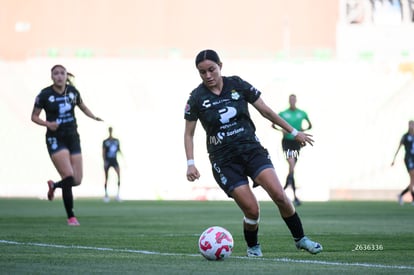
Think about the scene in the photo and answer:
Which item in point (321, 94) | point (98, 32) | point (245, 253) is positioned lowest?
point (245, 253)

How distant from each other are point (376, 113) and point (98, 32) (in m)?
21.1

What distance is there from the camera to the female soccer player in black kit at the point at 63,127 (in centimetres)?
1706

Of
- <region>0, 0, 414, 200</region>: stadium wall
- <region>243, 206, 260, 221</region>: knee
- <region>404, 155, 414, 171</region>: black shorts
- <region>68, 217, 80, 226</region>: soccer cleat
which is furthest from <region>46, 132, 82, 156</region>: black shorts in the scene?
<region>0, 0, 414, 200</region>: stadium wall

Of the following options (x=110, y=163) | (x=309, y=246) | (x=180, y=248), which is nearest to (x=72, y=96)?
(x=180, y=248)

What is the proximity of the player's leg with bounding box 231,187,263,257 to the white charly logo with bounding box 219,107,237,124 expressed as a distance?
2.14 feet

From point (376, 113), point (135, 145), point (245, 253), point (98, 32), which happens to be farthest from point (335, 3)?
point (245, 253)

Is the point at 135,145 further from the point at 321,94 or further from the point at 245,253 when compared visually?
the point at 245,253

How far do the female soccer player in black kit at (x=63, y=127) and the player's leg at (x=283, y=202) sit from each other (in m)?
6.47

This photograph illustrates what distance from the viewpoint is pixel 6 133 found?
167 feet

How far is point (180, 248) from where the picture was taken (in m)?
12.1

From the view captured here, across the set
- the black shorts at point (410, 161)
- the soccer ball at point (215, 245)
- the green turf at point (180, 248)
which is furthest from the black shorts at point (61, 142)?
the black shorts at point (410, 161)

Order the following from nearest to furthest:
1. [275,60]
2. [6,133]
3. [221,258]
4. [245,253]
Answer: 1. [221,258]
2. [245,253]
3. [6,133]
4. [275,60]

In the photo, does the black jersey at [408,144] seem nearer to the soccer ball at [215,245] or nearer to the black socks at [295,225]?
the black socks at [295,225]

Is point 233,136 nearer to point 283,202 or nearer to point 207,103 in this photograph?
point 207,103
